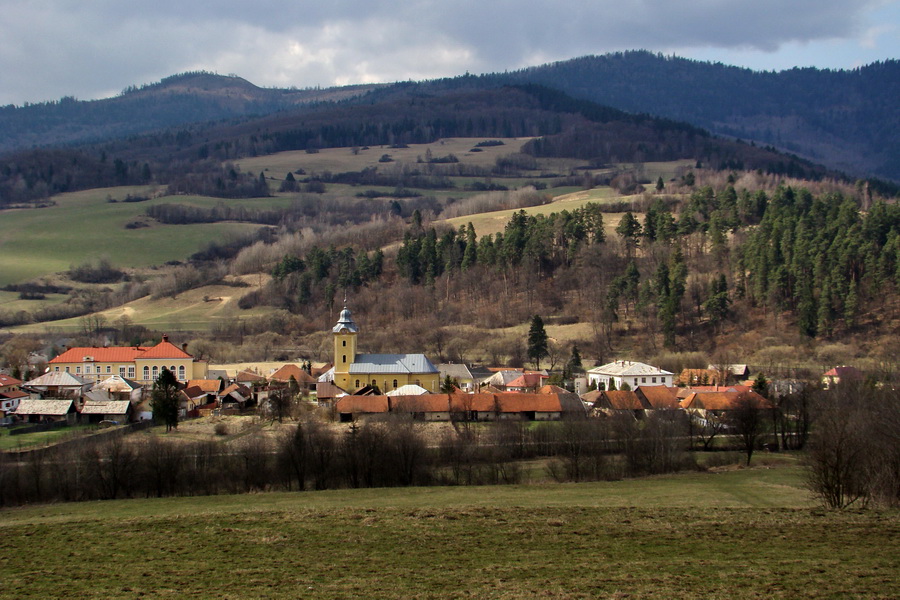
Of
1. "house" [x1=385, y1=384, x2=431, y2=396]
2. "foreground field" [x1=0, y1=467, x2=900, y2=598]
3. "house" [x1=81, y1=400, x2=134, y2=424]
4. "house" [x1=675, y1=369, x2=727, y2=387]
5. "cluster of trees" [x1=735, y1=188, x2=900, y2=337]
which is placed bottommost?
"foreground field" [x1=0, y1=467, x2=900, y2=598]

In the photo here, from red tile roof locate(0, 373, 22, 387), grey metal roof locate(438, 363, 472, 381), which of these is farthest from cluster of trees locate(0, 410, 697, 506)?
grey metal roof locate(438, 363, 472, 381)

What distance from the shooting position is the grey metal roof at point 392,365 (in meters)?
66.7

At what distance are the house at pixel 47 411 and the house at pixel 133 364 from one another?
1355cm

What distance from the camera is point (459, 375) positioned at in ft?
230

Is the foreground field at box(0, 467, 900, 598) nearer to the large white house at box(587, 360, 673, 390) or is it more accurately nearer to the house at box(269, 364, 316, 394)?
the large white house at box(587, 360, 673, 390)

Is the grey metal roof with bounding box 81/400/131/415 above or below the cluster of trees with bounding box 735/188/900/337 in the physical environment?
below

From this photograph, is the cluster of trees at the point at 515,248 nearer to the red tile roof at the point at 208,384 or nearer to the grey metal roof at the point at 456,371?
the grey metal roof at the point at 456,371

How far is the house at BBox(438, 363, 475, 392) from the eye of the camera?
67819 mm

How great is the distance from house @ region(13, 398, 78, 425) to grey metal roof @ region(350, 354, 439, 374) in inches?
731

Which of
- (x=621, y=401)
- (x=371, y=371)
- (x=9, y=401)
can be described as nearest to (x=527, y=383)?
(x=371, y=371)

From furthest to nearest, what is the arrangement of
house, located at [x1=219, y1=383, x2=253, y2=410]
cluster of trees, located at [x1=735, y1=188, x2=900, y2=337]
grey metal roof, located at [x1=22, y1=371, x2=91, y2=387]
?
cluster of trees, located at [x1=735, y1=188, x2=900, y2=337] < grey metal roof, located at [x1=22, y1=371, x2=91, y2=387] < house, located at [x1=219, y1=383, x2=253, y2=410]

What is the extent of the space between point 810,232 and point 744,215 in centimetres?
1494

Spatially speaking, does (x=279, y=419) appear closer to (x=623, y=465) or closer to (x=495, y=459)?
(x=495, y=459)

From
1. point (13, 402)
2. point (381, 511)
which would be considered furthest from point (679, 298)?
point (381, 511)
